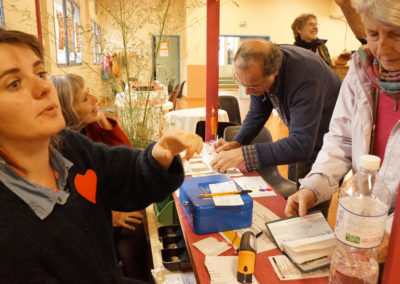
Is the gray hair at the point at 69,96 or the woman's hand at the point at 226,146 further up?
the gray hair at the point at 69,96

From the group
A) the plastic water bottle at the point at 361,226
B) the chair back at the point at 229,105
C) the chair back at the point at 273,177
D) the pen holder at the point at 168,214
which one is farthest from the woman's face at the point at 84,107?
the chair back at the point at 229,105

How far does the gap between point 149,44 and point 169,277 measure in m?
1.54

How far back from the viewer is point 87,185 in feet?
3.33

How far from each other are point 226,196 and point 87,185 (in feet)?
1.75

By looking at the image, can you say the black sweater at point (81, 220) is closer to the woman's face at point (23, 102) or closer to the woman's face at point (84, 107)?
the woman's face at point (23, 102)

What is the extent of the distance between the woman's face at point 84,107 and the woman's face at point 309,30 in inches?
106

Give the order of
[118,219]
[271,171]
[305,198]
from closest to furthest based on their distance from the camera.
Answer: [305,198]
[118,219]
[271,171]

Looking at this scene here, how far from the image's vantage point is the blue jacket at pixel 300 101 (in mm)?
1759

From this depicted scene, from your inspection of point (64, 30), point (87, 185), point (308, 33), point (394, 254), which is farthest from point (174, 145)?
point (64, 30)

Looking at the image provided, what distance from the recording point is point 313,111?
69.4 inches

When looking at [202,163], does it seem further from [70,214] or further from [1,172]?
[1,172]

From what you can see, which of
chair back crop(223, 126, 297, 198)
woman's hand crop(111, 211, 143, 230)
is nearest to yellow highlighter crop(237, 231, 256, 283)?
woman's hand crop(111, 211, 143, 230)

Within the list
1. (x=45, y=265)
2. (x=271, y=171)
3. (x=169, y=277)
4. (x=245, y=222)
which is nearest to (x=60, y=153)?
(x=45, y=265)

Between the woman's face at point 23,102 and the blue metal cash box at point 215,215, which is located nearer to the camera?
the woman's face at point 23,102
